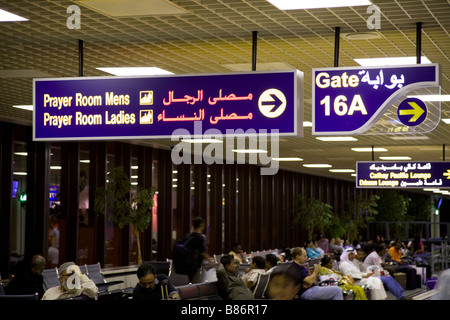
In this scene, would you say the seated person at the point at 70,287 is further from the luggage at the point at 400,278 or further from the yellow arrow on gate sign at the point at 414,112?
the luggage at the point at 400,278

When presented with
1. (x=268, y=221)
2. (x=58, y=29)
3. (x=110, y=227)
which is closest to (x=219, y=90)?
(x=58, y=29)

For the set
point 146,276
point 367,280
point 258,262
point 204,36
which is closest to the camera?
point 204,36

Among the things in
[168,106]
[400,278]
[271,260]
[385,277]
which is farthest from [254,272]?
[400,278]

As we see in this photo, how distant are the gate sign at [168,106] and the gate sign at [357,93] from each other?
0.23m

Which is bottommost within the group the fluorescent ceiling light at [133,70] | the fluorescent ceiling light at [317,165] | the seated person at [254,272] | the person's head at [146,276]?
the seated person at [254,272]

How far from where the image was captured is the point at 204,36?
25.3 ft

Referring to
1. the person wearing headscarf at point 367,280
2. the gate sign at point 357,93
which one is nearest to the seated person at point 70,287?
the gate sign at point 357,93

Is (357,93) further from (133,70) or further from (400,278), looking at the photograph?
(400,278)

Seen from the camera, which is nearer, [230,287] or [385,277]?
[230,287]

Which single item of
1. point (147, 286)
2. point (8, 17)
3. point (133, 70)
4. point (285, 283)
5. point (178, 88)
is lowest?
point (147, 286)

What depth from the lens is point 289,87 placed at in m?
6.35

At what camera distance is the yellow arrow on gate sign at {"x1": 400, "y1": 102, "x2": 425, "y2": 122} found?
297 inches

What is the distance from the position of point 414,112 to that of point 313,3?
183 centimetres

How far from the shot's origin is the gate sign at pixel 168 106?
6.38 metres
